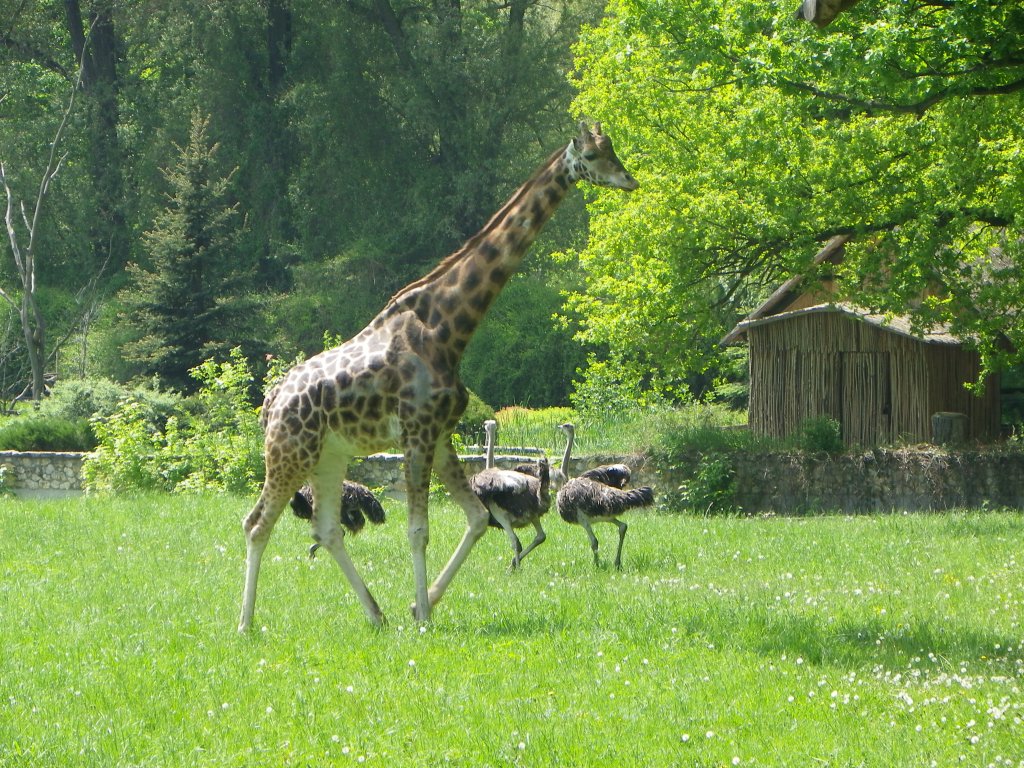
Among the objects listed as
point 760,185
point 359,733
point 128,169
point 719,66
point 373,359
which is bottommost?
point 359,733

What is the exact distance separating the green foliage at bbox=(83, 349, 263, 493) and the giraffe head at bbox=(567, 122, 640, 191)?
12.4 metres

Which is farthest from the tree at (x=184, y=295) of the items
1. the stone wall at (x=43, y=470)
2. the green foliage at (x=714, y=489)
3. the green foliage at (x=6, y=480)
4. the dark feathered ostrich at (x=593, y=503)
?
the dark feathered ostrich at (x=593, y=503)

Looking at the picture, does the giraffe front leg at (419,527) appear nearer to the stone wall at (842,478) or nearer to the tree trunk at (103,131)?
the stone wall at (842,478)

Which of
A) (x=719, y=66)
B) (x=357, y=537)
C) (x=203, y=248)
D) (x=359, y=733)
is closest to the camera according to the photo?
(x=359, y=733)

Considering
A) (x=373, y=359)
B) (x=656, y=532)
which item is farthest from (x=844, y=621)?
(x=656, y=532)

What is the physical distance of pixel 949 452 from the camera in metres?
21.3

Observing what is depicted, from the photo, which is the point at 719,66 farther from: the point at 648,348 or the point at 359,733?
the point at 359,733

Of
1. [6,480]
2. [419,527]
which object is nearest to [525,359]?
Result: [6,480]

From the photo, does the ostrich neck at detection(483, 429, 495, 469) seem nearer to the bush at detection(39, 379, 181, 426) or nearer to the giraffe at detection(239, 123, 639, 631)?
the giraffe at detection(239, 123, 639, 631)

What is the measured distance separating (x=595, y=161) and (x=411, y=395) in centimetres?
241

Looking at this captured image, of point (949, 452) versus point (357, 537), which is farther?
point (949, 452)

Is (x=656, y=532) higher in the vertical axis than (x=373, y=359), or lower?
lower

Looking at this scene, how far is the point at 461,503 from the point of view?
10234 mm

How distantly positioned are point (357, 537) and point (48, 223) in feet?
137
